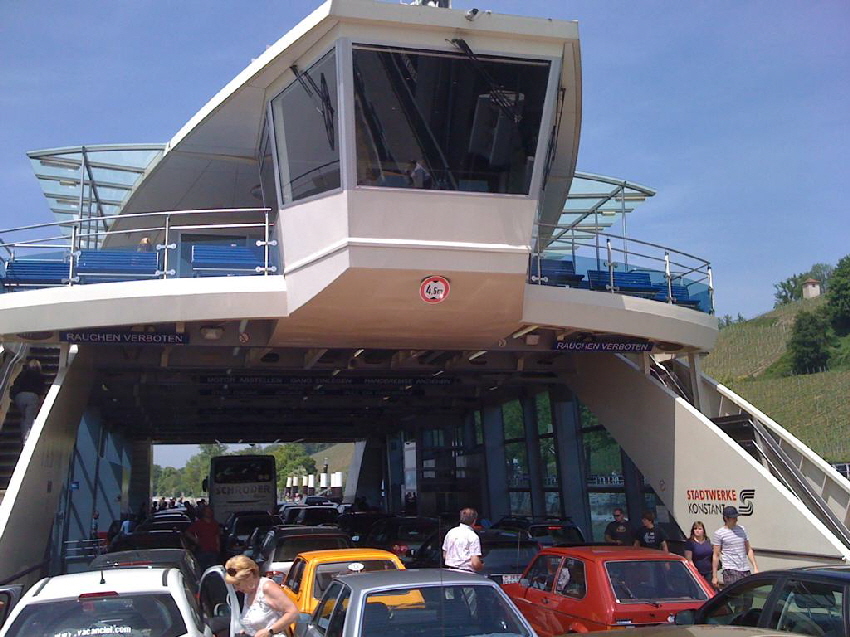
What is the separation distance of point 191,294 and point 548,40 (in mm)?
7324

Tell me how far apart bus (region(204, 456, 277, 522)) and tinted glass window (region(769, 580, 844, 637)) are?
3196 centimetres

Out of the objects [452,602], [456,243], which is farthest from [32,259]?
[452,602]

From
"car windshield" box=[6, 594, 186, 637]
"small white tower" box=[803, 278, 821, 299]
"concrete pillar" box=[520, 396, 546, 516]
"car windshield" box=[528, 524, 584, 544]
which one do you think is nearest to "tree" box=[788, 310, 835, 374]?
"small white tower" box=[803, 278, 821, 299]

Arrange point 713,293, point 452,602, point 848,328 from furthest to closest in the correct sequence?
1. point 848,328
2. point 713,293
3. point 452,602

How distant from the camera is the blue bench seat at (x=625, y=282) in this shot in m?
17.3

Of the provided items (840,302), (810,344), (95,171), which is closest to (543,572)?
(95,171)

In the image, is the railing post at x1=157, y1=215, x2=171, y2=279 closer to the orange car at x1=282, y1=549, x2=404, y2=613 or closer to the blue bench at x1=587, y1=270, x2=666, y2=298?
the orange car at x1=282, y1=549, x2=404, y2=613

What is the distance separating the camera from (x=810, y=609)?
6.34m

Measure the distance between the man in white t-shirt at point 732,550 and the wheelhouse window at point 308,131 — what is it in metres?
7.49

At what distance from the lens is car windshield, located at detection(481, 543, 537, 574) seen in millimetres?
14094

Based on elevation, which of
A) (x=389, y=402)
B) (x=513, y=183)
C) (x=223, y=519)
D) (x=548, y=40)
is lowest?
(x=223, y=519)

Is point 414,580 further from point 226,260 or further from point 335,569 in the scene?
point 226,260

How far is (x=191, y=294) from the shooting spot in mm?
15367

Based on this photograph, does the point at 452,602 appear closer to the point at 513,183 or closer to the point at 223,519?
the point at 513,183
